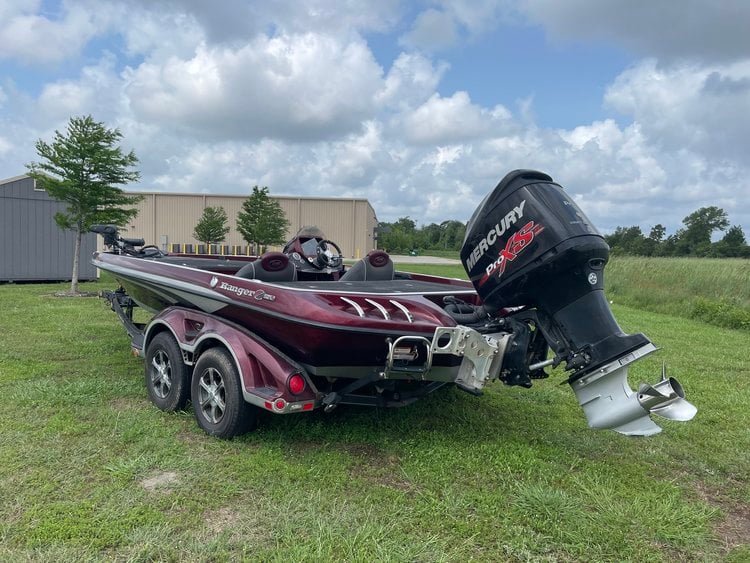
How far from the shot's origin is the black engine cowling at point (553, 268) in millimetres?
3248

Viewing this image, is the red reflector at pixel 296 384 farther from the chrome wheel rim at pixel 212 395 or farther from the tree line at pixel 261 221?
the tree line at pixel 261 221

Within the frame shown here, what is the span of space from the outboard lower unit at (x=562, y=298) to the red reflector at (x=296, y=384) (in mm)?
1308

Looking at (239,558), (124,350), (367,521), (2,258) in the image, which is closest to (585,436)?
(367,521)

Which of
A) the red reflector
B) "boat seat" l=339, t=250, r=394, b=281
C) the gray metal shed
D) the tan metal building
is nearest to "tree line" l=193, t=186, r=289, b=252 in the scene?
the gray metal shed

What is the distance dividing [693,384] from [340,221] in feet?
135

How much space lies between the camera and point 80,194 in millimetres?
12883

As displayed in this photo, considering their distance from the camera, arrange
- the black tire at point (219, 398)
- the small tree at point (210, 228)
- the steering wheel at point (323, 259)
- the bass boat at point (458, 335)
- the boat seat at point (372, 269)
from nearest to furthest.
A: the bass boat at point (458, 335), the black tire at point (219, 398), the boat seat at point (372, 269), the steering wheel at point (323, 259), the small tree at point (210, 228)

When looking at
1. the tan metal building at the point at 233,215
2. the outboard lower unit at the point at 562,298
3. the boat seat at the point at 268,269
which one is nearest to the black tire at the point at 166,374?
the boat seat at the point at 268,269

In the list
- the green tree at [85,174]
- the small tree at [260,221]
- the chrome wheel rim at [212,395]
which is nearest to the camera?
the chrome wheel rim at [212,395]

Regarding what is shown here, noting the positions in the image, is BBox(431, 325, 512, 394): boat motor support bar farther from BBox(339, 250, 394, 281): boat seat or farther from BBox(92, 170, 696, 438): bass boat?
BBox(339, 250, 394, 281): boat seat

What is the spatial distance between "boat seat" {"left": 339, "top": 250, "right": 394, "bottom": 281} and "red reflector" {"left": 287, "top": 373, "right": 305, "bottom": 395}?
163 centimetres

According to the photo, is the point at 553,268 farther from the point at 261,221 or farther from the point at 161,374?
the point at 261,221

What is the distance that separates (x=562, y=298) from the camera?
3.34 metres

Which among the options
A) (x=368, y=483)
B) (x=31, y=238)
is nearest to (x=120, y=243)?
(x=368, y=483)
